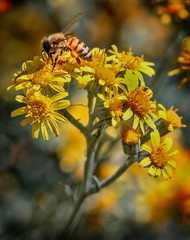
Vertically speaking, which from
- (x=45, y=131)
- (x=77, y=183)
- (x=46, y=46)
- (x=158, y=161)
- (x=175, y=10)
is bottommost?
(x=77, y=183)

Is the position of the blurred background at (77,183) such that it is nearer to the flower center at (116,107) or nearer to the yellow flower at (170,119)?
the yellow flower at (170,119)

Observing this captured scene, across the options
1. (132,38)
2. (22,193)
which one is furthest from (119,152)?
(132,38)

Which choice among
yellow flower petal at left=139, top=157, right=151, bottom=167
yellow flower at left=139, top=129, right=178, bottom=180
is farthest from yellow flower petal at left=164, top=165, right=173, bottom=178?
yellow flower petal at left=139, top=157, right=151, bottom=167

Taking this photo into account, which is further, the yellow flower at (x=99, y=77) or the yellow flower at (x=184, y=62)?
the yellow flower at (x=184, y=62)

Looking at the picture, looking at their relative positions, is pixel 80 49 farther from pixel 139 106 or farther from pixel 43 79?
pixel 139 106

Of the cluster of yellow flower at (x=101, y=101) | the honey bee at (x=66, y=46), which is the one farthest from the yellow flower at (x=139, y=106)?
the honey bee at (x=66, y=46)

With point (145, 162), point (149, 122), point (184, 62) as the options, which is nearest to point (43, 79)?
point (149, 122)
